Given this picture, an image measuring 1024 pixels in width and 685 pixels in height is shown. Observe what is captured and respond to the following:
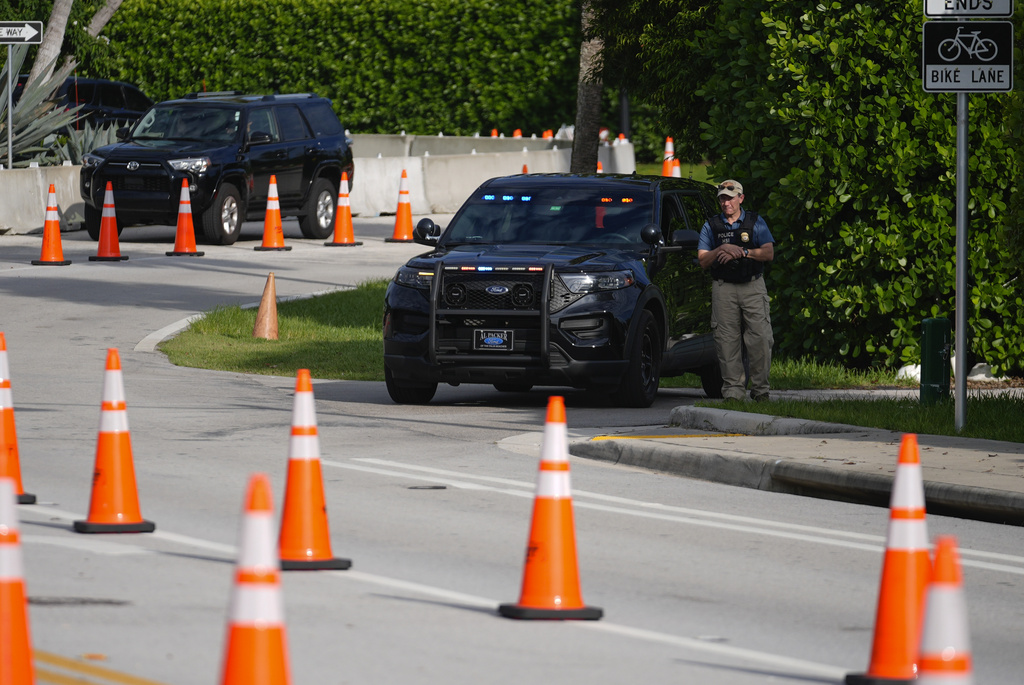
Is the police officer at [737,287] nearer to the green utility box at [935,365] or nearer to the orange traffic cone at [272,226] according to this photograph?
the green utility box at [935,365]

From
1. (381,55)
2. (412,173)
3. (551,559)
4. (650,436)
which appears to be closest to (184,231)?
(412,173)

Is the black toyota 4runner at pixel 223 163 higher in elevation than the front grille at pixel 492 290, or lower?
higher

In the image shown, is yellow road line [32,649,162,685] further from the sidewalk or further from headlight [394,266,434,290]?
headlight [394,266,434,290]

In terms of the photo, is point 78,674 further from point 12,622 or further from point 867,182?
point 867,182

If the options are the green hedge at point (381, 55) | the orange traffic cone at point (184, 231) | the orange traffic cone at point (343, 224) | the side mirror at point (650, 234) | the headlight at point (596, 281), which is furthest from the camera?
the green hedge at point (381, 55)

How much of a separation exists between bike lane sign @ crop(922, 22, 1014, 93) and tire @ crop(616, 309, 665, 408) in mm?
3136

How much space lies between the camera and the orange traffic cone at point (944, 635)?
12.8 feet

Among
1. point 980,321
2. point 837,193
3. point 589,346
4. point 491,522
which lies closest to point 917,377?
point 980,321

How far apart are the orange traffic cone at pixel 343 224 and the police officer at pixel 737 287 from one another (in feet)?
45.7

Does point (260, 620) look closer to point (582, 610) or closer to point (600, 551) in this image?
point (582, 610)

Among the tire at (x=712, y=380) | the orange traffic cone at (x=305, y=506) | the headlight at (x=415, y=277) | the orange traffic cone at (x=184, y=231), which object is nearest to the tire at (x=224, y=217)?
the orange traffic cone at (x=184, y=231)

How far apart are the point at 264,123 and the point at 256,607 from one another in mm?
22426

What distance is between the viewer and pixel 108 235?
23.2 metres

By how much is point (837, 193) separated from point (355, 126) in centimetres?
2981
